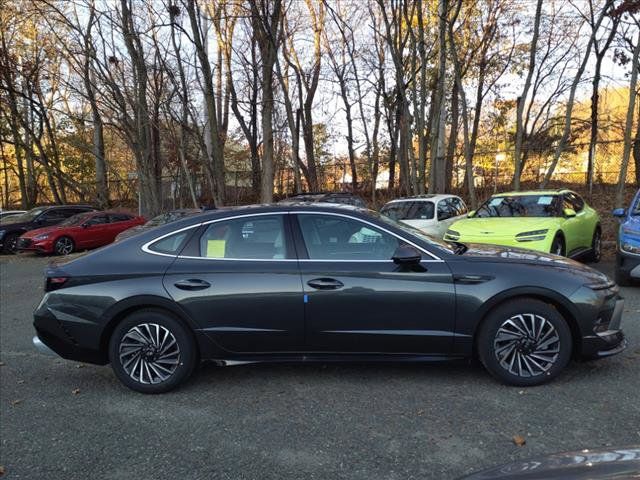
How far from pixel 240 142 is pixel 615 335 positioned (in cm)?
2902

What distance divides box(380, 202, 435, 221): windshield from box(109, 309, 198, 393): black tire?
306 inches

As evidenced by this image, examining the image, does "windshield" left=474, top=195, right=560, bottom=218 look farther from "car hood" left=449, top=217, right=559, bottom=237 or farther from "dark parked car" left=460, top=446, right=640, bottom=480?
"dark parked car" left=460, top=446, right=640, bottom=480

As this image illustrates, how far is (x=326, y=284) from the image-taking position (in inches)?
161

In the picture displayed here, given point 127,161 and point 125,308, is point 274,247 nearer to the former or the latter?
point 125,308

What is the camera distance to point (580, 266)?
14.3 ft

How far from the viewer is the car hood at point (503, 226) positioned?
8.30 m

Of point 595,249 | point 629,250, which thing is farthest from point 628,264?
point 595,249

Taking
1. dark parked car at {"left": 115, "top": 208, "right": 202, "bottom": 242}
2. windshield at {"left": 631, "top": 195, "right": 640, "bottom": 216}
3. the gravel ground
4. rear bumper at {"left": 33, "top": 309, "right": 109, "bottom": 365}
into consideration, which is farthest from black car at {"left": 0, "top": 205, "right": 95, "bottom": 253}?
windshield at {"left": 631, "top": 195, "right": 640, "bottom": 216}

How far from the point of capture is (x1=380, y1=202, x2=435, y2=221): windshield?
11492 millimetres

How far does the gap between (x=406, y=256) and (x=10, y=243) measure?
17.8 metres

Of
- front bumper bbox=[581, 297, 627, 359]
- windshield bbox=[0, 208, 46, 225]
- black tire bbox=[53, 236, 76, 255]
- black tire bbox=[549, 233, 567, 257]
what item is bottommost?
black tire bbox=[53, 236, 76, 255]

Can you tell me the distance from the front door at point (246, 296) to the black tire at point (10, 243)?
1636 cm

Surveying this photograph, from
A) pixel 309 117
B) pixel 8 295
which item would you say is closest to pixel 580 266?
pixel 8 295

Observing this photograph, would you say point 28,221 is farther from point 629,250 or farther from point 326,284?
point 629,250
